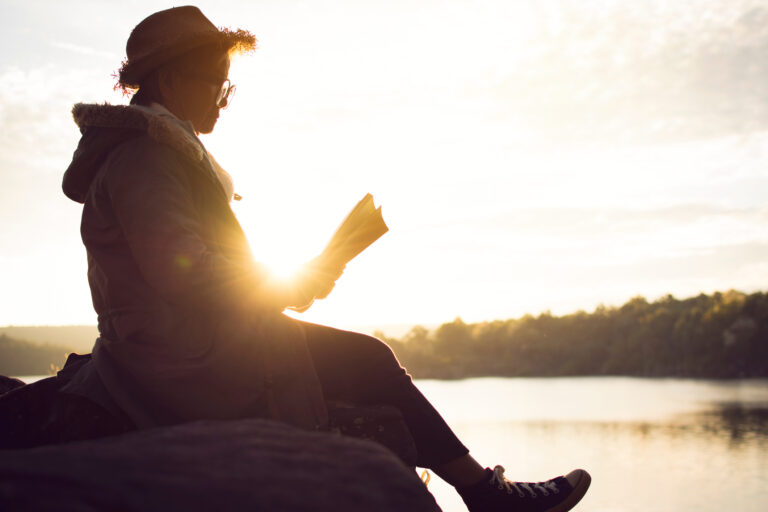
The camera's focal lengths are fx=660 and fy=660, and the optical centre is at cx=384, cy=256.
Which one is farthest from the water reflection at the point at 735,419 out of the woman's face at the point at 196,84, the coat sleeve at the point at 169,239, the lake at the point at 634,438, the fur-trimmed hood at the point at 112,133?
the fur-trimmed hood at the point at 112,133

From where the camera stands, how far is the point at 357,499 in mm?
1344

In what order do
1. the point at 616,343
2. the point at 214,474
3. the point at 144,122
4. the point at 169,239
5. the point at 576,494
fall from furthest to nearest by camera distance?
the point at 616,343
the point at 576,494
the point at 144,122
the point at 169,239
the point at 214,474

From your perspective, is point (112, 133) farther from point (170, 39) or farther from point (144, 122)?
point (170, 39)

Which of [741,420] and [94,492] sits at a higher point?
[94,492]

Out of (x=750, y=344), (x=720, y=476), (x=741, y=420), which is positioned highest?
(x=750, y=344)

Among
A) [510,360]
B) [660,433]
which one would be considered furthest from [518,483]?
[510,360]

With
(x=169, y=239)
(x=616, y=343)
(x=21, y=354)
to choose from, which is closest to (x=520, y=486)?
(x=169, y=239)

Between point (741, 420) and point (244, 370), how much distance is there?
37.6 metres

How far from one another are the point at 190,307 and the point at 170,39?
3.80 ft

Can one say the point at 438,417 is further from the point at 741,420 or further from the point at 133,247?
the point at 741,420

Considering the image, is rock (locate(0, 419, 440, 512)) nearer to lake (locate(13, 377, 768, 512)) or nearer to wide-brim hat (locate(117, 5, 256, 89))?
wide-brim hat (locate(117, 5, 256, 89))

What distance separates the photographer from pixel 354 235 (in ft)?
7.98

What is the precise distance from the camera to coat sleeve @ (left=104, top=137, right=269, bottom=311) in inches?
86.4

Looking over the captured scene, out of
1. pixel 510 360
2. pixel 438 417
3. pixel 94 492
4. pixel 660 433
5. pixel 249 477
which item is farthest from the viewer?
pixel 510 360
